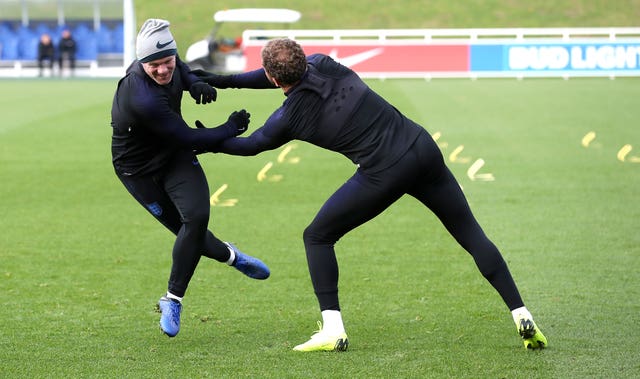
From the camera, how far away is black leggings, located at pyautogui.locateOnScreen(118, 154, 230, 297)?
23.7 ft

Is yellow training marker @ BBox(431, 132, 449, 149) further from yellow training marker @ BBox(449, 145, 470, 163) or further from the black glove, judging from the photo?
the black glove

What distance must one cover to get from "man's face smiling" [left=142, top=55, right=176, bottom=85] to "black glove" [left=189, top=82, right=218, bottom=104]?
0.60 ft

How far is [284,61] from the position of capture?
6371 mm

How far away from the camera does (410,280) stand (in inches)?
352

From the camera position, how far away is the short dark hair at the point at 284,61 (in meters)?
6.38

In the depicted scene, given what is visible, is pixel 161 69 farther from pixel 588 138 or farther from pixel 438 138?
pixel 588 138

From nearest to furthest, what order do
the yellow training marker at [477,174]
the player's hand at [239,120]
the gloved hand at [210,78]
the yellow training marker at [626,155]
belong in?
the player's hand at [239,120], the gloved hand at [210,78], the yellow training marker at [477,174], the yellow training marker at [626,155]

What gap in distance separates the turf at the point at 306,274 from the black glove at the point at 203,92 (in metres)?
1.52

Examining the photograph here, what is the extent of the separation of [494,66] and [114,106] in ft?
99.0

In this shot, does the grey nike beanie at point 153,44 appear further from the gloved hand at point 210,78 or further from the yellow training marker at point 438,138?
the yellow training marker at point 438,138

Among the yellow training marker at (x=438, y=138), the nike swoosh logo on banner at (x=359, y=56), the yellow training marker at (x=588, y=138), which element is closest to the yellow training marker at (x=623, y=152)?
the yellow training marker at (x=588, y=138)

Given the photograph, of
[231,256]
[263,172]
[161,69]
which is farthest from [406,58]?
[161,69]

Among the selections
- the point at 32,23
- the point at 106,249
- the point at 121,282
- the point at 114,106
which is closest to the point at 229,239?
the point at 106,249

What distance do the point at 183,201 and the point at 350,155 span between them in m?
1.22
